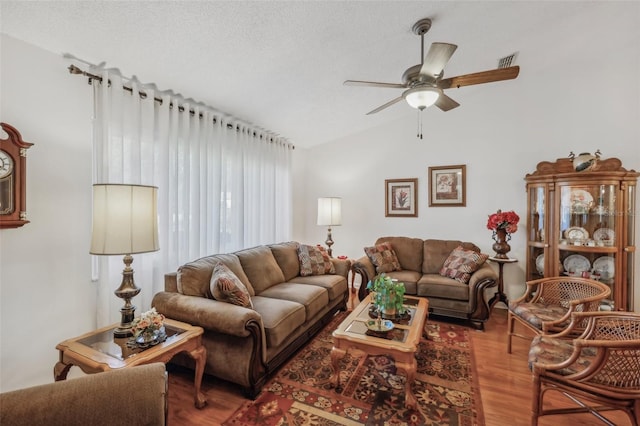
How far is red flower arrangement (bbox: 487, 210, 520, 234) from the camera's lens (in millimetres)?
3393

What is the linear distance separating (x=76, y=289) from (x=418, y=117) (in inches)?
176

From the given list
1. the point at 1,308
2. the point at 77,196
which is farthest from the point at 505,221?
the point at 1,308

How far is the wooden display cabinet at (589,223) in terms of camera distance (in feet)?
A: 9.84

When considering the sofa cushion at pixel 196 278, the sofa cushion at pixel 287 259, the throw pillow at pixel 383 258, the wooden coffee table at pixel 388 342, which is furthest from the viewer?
the throw pillow at pixel 383 258

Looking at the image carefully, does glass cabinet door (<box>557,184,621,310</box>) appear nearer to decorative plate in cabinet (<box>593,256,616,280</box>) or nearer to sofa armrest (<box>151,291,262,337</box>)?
decorative plate in cabinet (<box>593,256,616,280</box>)

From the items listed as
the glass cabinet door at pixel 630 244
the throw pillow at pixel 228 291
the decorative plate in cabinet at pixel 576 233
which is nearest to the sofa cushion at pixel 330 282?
the throw pillow at pixel 228 291

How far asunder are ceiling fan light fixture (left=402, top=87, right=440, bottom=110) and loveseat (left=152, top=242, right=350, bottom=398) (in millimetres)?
1972

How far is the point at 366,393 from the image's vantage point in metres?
2.03

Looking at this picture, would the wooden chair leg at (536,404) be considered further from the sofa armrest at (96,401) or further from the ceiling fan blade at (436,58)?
the ceiling fan blade at (436,58)

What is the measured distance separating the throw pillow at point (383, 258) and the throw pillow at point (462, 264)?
624mm

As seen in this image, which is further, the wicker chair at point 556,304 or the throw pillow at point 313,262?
the throw pillow at point 313,262

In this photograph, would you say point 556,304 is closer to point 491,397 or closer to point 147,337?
point 491,397

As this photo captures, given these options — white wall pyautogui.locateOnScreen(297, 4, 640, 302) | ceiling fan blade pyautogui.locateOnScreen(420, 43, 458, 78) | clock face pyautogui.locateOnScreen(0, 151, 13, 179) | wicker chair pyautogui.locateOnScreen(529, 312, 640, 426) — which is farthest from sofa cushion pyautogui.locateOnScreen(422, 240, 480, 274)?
clock face pyautogui.locateOnScreen(0, 151, 13, 179)

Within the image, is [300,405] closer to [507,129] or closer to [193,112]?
[193,112]
